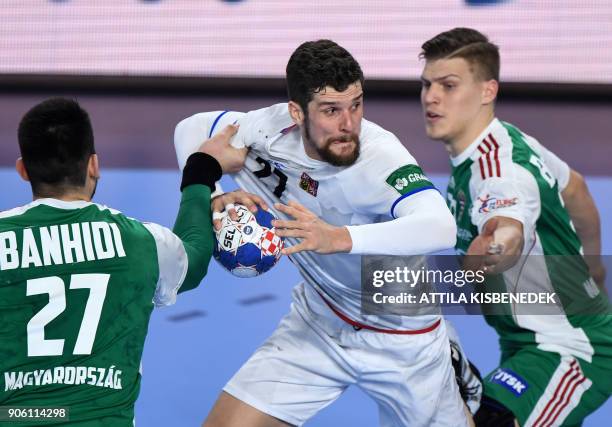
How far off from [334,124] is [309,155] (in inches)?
9.7

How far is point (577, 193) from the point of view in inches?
197

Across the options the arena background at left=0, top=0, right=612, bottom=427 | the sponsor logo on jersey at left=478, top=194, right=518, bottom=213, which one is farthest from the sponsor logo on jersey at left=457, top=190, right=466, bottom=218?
the arena background at left=0, top=0, right=612, bottom=427

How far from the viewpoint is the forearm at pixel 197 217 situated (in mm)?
3617

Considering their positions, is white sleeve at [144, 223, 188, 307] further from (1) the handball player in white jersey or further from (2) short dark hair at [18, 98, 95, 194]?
(1) the handball player in white jersey

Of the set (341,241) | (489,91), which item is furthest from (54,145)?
(489,91)

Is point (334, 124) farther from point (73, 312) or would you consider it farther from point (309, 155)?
point (73, 312)

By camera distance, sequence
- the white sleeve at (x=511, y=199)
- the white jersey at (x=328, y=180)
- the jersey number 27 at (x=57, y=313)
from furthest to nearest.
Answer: the white sleeve at (x=511, y=199)
the white jersey at (x=328, y=180)
the jersey number 27 at (x=57, y=313)

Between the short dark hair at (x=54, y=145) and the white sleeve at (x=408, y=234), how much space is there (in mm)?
1072

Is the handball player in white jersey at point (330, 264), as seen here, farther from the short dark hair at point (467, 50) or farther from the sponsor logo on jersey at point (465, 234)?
the short dark hair at point (467, 50)

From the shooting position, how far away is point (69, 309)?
3.11 metres

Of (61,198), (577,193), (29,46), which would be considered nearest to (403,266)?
(577,193)

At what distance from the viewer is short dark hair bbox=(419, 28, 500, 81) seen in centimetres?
500

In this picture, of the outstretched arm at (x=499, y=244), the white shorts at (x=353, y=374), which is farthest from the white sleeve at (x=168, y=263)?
the outstretched arm at (x=499, y=244)

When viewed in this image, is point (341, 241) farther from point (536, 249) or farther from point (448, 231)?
point (536, 249)
